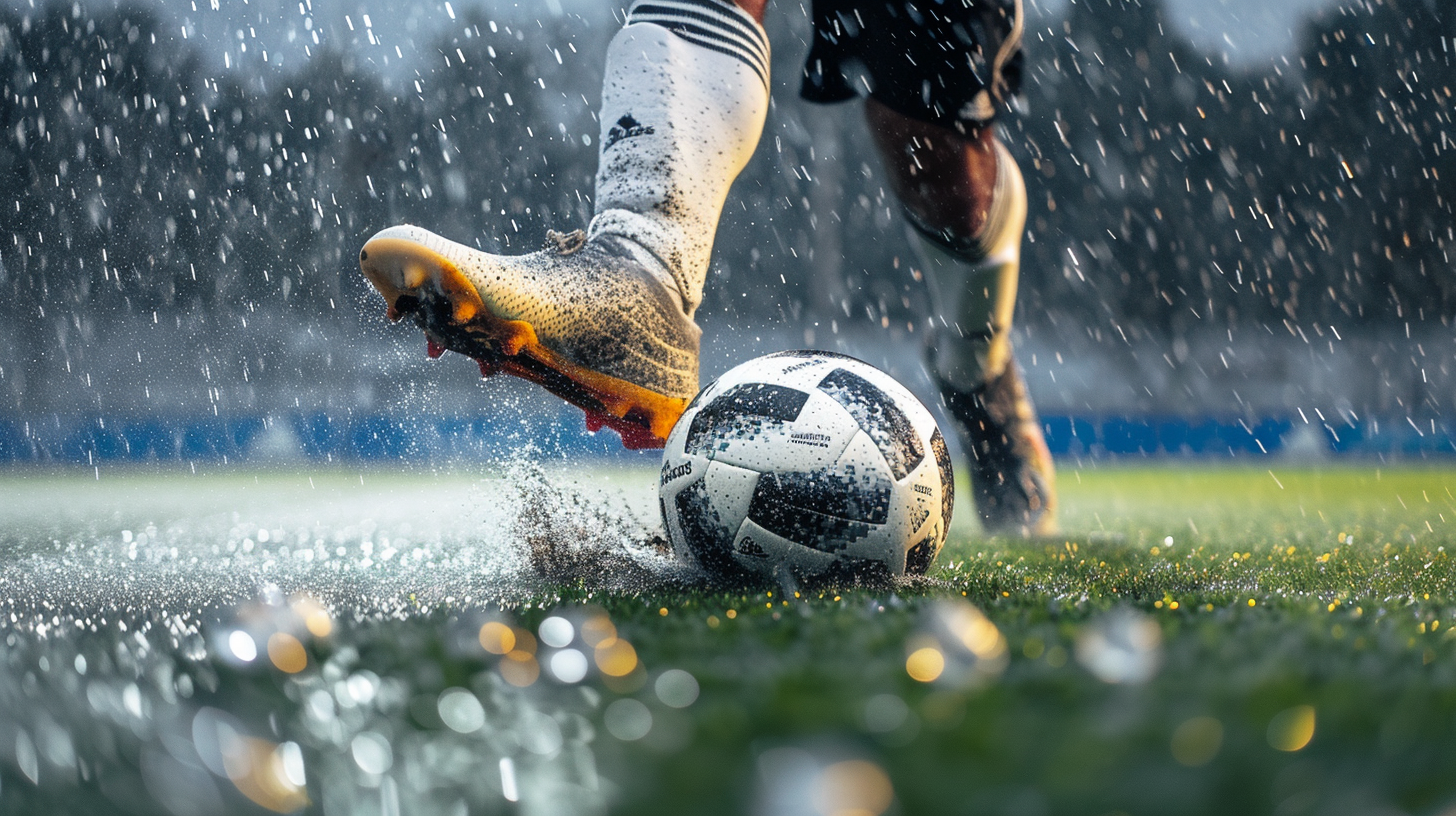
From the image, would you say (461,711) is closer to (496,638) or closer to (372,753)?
(372,753)

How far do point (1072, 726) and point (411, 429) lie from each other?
53.6 ft

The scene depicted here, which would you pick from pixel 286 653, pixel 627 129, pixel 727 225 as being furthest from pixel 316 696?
pixel 727 225

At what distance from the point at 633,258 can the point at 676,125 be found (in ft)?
0.94

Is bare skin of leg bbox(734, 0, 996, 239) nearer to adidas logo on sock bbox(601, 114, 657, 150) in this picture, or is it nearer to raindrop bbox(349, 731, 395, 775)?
adidas logo on sock bbox(601, 114, 657, 150)

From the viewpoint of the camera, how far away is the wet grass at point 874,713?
54 cm

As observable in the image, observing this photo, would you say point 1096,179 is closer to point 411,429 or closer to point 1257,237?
point 1257,237

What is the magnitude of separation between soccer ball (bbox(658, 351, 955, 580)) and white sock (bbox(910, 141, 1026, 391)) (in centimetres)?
127

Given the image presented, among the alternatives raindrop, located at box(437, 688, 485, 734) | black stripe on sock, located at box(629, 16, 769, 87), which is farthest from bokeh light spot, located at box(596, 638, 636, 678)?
black stripe on sock, located at box(629, 16, 769, 87)

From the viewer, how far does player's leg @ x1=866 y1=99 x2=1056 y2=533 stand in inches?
110

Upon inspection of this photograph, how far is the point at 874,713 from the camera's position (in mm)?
651

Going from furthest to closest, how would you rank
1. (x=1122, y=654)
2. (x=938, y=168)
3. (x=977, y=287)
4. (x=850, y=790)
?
(x=977, y=287) < (x=938, y=168) < (x=1122, y=654) < (x=850, y=790)

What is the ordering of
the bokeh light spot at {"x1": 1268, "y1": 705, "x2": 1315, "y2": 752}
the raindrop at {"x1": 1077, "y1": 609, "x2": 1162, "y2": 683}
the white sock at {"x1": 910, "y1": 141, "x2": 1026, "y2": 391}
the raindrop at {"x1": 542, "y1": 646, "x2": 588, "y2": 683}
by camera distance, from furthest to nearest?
the white sock at {"x1": 910, "y1": 141, "x2": 1026, "y2": 391} < the raindrop at {"x1": 542, "y1": 646, "x2": 588, "y2": 683} < the raindrop at {"x1": 1077, "y1": 609, "x2": 1162, "y2": 683} < the bokeh light spot at {"x1": 1268, "y1": 705, "x2": 1315, "y2": 752}

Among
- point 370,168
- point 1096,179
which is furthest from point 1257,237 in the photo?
point 370,168

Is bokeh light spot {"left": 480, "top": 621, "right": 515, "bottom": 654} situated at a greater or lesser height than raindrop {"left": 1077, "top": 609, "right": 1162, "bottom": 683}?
lesser
